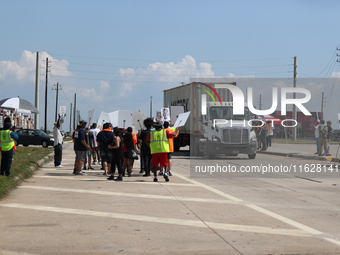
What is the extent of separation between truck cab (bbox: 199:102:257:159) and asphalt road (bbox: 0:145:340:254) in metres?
9.30

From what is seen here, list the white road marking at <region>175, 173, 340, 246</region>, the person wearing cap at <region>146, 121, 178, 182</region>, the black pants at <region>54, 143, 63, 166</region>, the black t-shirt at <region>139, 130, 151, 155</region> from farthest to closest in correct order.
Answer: the black pants at <region>54, 143, 63, 166</region> < the black t-shirt at <region>139, 130, 151, 155</region> < the person wearing cap at <region>146, 121, 178, 182</region> < the white road marking at <region>175, 173, 340, 246</region>

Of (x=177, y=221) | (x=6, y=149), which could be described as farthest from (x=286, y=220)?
(x=6, y=149)

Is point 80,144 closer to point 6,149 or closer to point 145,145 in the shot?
point 145,145

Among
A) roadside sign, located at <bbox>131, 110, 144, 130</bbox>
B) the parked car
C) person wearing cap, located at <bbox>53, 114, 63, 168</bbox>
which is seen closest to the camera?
roadside sign, located at <bbox>131, 110, 144, 130</bbox>

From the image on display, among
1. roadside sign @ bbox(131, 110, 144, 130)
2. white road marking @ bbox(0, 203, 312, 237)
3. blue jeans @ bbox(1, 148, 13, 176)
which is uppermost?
roadside sign @ bbox(131, 110, 144, 130)

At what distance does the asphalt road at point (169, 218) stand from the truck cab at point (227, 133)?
9301mm

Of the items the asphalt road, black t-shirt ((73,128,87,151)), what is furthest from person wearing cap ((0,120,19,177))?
black t-shirt ((73,128,87,151))

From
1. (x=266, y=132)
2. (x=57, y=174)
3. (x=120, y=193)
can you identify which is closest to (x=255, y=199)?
(x=120, y=193)

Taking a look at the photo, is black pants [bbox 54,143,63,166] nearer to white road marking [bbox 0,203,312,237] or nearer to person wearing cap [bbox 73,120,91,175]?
person wearing cap [bbox 73,120,91,175]

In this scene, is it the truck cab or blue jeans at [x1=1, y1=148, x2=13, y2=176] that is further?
the truck cab

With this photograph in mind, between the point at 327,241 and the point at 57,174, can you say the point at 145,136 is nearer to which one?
the point at 57,174

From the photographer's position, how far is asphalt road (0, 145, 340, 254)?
5.78 meters

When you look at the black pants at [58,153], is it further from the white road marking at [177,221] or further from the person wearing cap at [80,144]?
the white road marking at [177,221]

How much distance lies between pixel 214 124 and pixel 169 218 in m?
15.6
